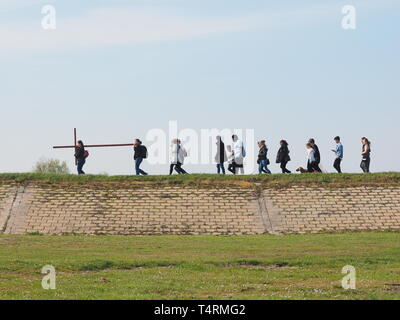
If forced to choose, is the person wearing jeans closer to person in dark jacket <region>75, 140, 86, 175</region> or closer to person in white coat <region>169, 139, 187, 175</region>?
person in white coat <region>169, 139, 187, 175</region>

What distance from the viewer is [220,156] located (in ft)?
106

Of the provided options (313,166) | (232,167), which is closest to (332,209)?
(313,166)

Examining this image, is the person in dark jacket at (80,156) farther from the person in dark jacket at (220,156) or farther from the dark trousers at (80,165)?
the person in dark jacket at (220,156)

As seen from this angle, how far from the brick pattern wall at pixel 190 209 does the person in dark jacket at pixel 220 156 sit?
8.27ft

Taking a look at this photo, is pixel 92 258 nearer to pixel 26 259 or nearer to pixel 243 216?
pixel 26 259

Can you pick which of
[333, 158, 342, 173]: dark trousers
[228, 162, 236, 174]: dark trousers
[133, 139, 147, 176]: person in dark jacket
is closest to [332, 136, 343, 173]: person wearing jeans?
[333, 158, 342, 173]: dark trousers

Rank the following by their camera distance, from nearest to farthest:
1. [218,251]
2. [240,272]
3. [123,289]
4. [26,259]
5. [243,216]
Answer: [123,289]
[240,272]
[26,259]
[218,251]
[243,216]

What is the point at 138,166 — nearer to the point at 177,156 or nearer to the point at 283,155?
the point at 177,156

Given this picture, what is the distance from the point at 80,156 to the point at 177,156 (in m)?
3.41

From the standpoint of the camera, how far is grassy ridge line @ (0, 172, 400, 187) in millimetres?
29875
